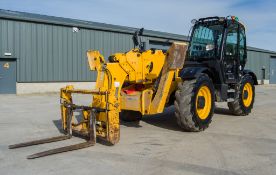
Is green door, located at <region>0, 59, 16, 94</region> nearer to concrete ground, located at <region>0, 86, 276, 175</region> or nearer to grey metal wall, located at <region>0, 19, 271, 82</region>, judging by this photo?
grey metal wall, located at <region>0, 19, 271, 82</region>

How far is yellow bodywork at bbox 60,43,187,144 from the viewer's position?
697 cm

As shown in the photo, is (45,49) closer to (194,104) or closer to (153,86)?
(153,86)

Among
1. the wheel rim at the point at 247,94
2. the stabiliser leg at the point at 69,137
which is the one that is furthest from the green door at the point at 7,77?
the wheel rim at the point at 247,94

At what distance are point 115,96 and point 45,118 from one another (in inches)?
162

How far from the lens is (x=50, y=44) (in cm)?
1936

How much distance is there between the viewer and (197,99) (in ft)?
25.9

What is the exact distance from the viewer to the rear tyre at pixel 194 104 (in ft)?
24.5

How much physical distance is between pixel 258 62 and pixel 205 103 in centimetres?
3075

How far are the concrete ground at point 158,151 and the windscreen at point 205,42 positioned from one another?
186 centimetres

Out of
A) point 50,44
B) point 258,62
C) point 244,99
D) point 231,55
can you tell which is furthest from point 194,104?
point 258,62

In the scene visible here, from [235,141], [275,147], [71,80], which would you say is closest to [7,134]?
[235,141]

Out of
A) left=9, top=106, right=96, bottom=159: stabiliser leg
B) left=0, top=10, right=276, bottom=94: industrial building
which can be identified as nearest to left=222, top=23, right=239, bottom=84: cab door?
left=9, top=106, right=96, bottom=159: stabiliser leg

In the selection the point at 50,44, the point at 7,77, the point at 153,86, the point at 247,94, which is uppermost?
the point at 50,44

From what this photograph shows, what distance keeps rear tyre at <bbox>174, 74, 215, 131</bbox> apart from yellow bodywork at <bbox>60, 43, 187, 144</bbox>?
358mm
